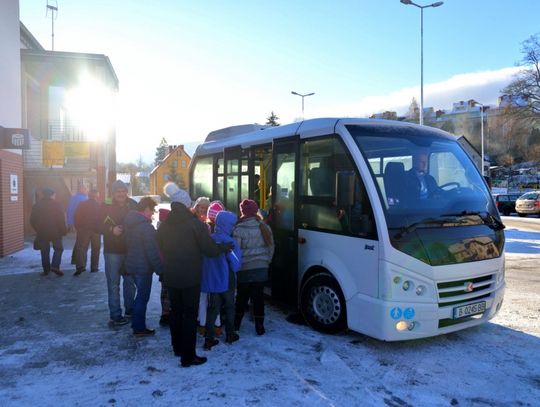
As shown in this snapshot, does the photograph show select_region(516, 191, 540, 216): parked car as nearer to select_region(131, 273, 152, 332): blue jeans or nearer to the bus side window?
the bus side window

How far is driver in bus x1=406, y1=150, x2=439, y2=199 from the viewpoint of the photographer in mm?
4861

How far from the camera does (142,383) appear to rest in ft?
13.3

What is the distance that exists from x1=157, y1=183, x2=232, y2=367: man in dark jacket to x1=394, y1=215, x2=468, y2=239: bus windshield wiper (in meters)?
2.00

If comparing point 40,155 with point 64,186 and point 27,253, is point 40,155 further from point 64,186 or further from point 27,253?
point 27,253

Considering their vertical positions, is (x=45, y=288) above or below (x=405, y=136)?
below

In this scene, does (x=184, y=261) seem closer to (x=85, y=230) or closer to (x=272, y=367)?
(x=272, y=367)

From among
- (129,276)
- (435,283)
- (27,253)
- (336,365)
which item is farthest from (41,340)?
(27,253)

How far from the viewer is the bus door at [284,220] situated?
5859 mm

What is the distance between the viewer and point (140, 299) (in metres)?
5.30

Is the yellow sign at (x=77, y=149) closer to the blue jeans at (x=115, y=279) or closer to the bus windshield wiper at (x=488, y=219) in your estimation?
the blue jeans at (x=115, y=279)

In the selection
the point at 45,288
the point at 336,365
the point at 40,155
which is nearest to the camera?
the point at 336,365

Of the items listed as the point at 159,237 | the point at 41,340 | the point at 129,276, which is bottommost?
the point at 41,340

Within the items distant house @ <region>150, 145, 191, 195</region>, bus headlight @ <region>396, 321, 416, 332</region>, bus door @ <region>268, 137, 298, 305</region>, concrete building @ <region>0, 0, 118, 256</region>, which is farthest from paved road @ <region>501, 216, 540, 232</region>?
distant house @ <region>150, 145, 191, 195</region>

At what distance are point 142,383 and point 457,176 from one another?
436 cm
